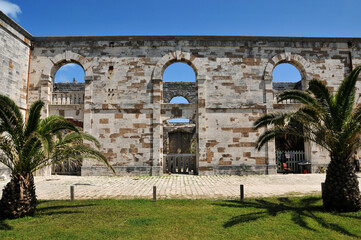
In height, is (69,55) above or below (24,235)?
above

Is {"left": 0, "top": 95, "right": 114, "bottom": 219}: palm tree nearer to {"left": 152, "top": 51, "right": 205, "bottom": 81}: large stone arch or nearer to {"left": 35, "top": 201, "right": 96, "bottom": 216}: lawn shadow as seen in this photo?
{"left": 35, "top": 201, "right": 96, "bottom": 216}: lawn shadow

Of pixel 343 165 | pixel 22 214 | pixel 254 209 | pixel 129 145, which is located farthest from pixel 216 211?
pixel 129 145

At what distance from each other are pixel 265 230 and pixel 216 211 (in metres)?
1.37

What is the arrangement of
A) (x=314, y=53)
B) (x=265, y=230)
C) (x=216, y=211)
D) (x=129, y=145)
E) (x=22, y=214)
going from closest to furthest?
(x=265, y=230) → (x=22, y=214) → (x=216, y=211) → (x=129, y=145) → (x=314, y=53)

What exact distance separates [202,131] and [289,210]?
7522mm

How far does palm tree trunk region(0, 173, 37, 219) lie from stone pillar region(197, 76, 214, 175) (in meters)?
8.69

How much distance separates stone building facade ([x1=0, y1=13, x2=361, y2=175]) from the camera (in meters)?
13.1

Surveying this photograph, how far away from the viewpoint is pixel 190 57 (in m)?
13.7

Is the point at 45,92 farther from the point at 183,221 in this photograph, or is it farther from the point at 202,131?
the point at 183,221

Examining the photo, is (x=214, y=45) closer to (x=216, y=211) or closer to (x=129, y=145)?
(x=129, y=145)

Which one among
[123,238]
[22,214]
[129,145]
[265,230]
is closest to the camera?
[123,238]

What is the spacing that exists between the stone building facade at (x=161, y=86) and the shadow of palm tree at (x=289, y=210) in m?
6.19

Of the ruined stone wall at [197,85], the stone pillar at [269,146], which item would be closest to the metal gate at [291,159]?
the ruined stone wall at [197,85]

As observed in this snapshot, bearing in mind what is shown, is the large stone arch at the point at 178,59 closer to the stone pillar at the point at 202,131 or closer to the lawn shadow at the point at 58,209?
the stone pillar at the point at 202,131
